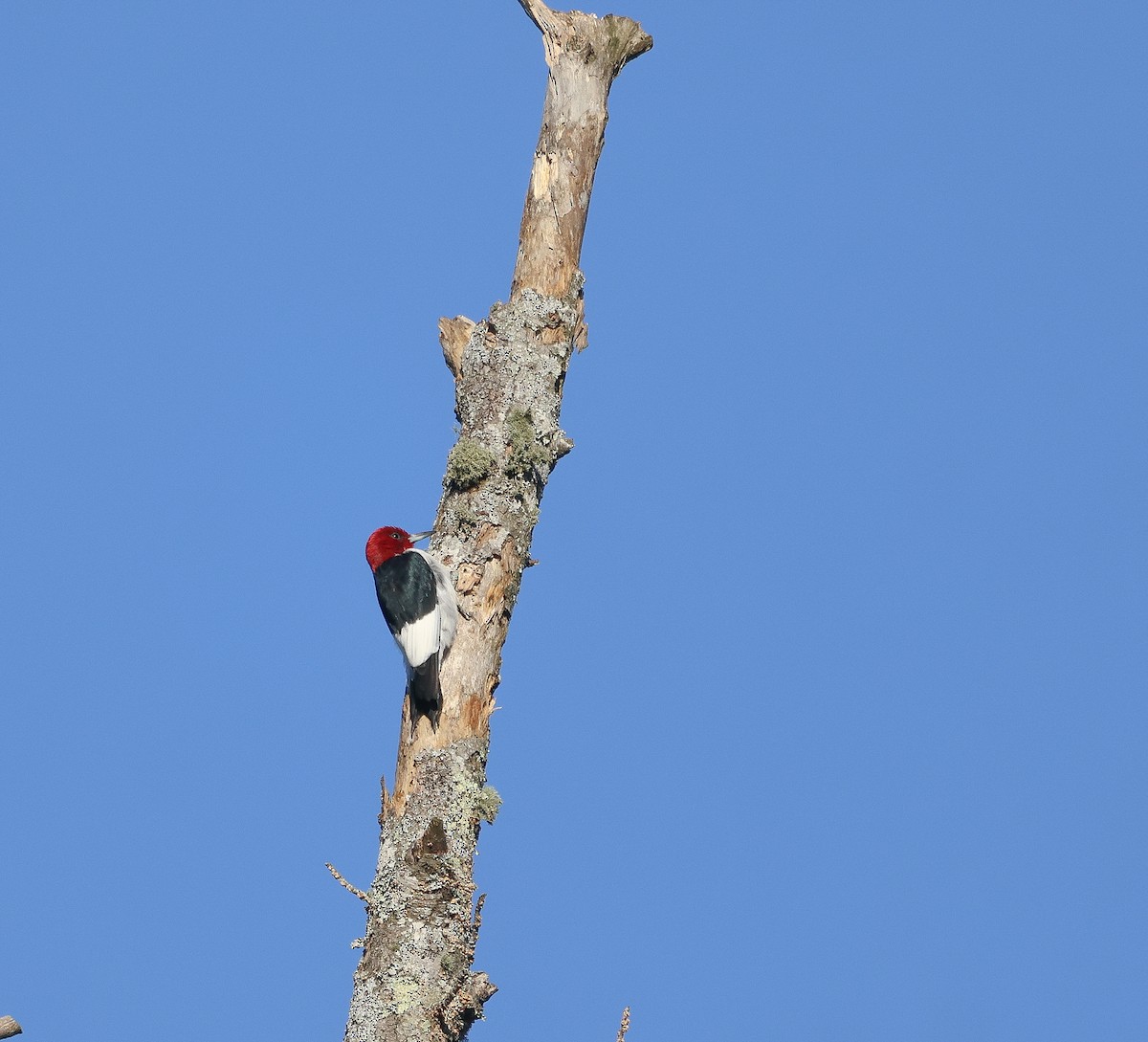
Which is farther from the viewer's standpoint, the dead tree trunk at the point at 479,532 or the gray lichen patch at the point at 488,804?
the gray lichen patch at the point at 488,804

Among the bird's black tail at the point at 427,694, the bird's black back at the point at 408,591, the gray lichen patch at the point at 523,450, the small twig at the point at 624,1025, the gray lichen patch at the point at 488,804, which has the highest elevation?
the gray lichen patch at the point at 523,450

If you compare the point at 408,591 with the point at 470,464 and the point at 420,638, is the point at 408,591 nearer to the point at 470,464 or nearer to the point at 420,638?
the point at 420,638

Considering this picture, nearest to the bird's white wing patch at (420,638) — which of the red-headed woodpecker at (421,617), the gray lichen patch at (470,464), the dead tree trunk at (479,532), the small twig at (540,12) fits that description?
the red-headed woodpecker at (421,617)

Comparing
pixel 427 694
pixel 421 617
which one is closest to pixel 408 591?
pixel 421 617

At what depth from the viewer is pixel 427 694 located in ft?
19.4

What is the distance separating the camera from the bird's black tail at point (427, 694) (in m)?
5.92

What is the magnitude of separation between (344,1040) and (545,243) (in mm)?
3444

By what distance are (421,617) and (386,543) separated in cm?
115

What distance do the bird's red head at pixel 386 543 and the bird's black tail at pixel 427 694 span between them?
1331mm

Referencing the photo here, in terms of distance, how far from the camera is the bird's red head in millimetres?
7262

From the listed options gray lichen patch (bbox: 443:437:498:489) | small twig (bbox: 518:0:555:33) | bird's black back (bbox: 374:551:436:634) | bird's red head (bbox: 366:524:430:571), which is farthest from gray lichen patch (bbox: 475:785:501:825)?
small twig (bbox: 518:0:555:33)

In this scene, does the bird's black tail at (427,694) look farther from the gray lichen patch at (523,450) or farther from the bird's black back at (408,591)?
the gray lichen patch at (523,450)

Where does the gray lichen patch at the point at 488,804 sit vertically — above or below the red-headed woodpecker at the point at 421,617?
below

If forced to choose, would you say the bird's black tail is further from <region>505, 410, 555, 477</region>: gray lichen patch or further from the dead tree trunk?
<region>505, 410, 555, 477</region>: gray lichen patch
